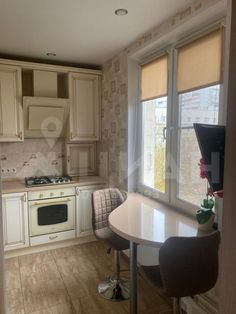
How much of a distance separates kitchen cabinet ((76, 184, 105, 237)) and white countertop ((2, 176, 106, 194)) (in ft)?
0.23

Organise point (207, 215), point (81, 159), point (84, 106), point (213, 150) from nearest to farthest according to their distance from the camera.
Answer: point (213, 150)
point (207, 215)
point (84, 106)
point (81, 159)

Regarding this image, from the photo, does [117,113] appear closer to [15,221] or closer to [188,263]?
[15,221]

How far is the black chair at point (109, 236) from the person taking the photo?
7.08ft

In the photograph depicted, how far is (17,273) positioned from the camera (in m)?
2.63

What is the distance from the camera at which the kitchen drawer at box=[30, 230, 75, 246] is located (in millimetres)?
3043

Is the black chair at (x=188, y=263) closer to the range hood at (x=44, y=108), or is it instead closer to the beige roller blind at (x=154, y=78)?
the beige roller blind at (x=154, y=78)

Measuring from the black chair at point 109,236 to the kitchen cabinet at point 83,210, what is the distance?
832 mm

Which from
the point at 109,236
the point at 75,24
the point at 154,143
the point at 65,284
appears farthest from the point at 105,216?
the point at 75,24

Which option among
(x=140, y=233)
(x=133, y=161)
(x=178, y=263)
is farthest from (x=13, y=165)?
(x=178, y=263)

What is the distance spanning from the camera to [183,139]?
220 centimetres

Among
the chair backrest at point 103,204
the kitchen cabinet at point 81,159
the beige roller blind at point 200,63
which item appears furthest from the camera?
the kitchen cabinet at point 81,159

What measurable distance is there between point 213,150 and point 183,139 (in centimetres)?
131

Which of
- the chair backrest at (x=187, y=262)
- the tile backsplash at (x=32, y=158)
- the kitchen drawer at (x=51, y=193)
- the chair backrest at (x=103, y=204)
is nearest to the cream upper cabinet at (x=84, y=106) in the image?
the tile backsplash at (x=32, y=158)

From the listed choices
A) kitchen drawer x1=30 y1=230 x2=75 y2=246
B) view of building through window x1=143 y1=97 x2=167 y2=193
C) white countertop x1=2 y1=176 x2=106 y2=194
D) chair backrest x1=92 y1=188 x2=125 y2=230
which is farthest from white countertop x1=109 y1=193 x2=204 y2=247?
kitchen drawer x1=30 y1=230 x2=75 y2=246
